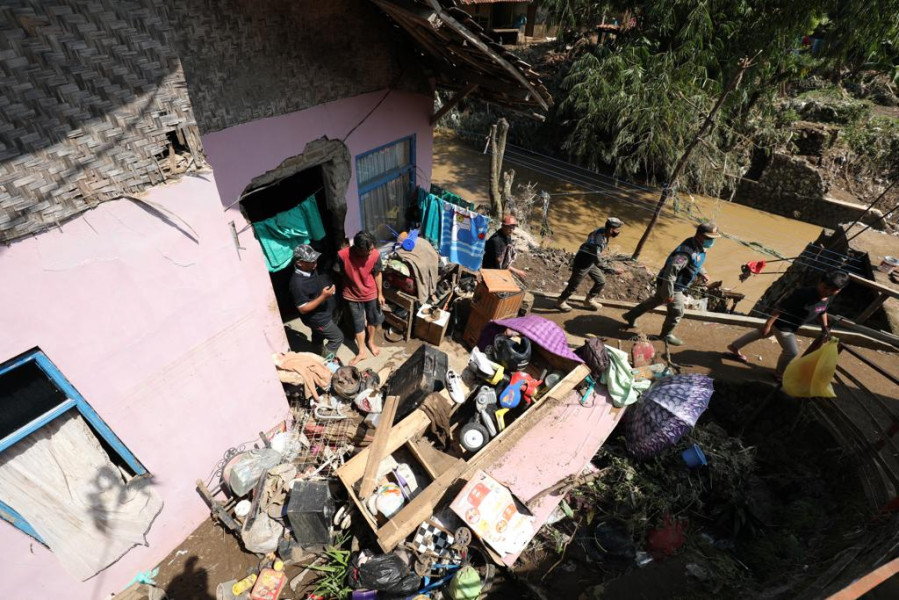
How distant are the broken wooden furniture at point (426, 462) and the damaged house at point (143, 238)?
57.9 inches

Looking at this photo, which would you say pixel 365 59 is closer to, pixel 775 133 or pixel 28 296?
pixel 28 296

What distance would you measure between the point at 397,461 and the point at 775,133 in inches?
687

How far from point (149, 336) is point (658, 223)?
46.8 ft

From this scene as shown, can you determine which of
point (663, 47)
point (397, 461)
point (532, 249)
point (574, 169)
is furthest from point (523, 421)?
point (663, 47)

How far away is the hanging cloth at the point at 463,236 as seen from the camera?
301 inches

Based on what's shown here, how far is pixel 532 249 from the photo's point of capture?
10297 mm

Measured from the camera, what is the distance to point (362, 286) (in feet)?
19.4

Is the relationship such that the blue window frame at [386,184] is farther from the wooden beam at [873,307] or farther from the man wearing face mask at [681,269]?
the wooden beam at [873,307]

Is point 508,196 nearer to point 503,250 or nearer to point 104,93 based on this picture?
point 503,250

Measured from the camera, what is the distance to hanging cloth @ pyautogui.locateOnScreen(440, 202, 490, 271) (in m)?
7.63

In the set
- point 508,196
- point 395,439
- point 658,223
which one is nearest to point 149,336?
point 395,439

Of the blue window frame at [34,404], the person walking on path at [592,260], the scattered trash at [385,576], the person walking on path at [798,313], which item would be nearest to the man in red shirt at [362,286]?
the scattered trash at [385,576]

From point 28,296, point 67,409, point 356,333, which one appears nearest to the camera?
point 28,296

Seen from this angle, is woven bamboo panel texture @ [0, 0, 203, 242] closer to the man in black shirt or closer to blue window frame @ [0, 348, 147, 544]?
blue window frame @ [0, 348, 147, 544]
